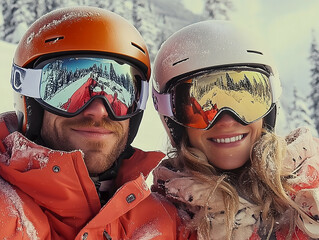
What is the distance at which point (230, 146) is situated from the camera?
3.20m

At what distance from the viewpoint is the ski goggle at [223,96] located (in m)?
3.19

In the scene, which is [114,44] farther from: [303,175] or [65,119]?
[303,175]

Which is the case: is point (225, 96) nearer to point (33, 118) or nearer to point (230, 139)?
point (230, 139)

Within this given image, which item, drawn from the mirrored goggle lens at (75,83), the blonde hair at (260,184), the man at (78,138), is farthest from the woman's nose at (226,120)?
the mirrored goggle lens at (75,83)

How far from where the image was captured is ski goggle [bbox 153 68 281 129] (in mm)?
3193

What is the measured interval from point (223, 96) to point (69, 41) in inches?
50.3

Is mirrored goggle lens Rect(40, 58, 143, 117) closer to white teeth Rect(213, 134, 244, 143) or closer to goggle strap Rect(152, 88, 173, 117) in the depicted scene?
goggle strap Rect(152, 88, 173, 117)

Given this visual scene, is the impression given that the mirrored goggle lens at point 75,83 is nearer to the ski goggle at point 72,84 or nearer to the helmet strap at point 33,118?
the ski goggle at point 72,84

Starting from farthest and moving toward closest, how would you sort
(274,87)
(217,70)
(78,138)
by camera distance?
(274,87) → (217,70) → (78,138)

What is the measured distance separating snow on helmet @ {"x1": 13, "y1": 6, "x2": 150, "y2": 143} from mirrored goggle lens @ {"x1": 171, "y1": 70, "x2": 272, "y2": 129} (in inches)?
20.8

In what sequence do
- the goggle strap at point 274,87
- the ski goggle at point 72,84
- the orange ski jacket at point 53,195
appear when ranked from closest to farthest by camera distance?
the orange ski jacket at point 53,195 → the ski goggle at point 72,84 → the goggle strap at point 274,87

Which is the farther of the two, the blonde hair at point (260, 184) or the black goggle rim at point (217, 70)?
the black goggle rim at point (217, 70)

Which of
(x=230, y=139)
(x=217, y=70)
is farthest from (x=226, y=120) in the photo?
(x=217, y=70)

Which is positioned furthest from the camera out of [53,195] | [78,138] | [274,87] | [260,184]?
[274,87]
